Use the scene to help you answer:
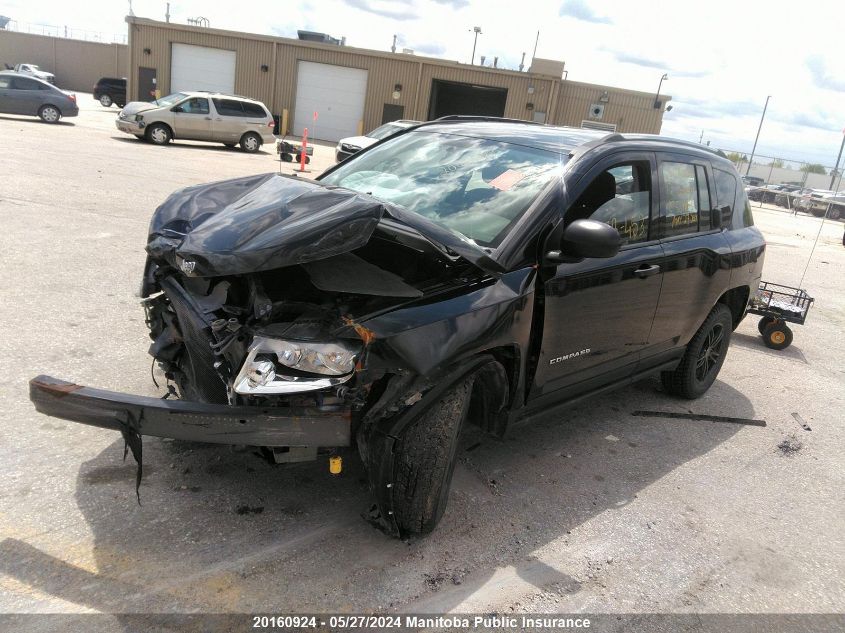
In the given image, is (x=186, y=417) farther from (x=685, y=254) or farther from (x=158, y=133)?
(x=158, y=133)

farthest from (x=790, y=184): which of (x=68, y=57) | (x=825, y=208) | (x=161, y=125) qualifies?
(x=68, y=57)

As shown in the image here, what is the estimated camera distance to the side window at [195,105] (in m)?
20.5

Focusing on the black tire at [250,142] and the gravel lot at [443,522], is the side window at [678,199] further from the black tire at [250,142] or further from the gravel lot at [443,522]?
the black tire at [250,142]

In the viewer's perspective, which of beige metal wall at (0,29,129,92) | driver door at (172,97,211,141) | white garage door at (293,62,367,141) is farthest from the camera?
beige metal wall at (0,29,129,92)

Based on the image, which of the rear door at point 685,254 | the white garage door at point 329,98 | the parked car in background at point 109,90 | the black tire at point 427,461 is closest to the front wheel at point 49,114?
the white garage door at point 329,98

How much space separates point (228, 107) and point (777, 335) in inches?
759

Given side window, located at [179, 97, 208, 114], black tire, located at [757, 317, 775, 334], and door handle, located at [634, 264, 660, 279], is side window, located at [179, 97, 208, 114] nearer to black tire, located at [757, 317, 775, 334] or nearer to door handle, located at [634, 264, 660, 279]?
black tire, located at [757, 317, 775, 334]

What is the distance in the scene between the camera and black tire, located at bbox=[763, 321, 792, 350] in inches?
278

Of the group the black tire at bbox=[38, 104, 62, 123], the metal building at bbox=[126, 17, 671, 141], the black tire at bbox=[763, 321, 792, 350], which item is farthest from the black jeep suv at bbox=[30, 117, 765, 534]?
the metal building at bbox=[126, 17, 671, 141]

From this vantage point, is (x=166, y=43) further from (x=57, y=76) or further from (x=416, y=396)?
(x=416, y=396)

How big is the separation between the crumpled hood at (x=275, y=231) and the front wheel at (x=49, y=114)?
23.2 metres

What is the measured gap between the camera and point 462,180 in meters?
3.66

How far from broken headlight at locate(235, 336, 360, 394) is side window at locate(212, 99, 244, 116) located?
2107 centimetres

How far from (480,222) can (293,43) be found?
113 ft
